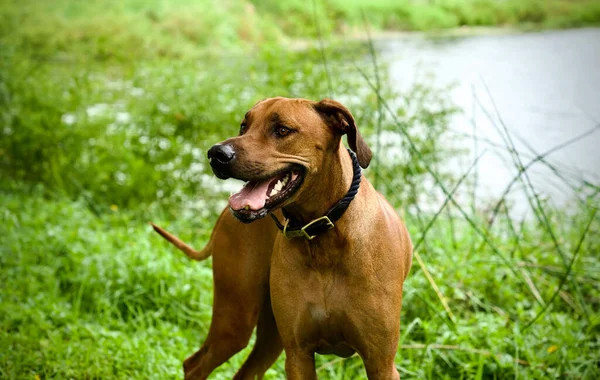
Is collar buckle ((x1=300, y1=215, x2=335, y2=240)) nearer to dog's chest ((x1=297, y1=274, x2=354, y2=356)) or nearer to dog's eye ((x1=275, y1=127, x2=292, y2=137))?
dog's chest ((x1=297, y1=274, x2=354, y2=356))

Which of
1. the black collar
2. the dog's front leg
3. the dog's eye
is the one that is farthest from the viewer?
the dog's front leg

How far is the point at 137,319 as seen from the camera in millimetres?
4652

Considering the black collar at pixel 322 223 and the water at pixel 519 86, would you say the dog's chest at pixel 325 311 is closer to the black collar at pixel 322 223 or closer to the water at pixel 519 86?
the black collar at pixel 322 223

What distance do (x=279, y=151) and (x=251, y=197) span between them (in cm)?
20

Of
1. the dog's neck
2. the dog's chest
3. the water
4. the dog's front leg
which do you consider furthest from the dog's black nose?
the water

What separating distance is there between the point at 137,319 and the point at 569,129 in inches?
215

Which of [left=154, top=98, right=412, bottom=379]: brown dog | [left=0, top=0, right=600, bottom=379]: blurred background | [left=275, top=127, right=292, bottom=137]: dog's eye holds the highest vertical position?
[left=275, top=127, right=292, bottom=137]: dog's eye

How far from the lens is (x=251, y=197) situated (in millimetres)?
2502

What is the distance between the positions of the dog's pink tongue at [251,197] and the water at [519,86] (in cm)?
457

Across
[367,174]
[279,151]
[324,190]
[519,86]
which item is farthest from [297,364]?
[519,86]

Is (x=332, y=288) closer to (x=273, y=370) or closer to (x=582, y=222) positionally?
(x=273, y=370)

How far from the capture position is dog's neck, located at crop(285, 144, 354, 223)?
105 inches

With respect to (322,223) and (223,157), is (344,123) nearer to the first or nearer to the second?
(322,223)

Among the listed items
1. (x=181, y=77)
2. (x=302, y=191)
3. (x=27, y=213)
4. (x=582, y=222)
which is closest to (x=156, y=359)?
(x=302, y=191)
